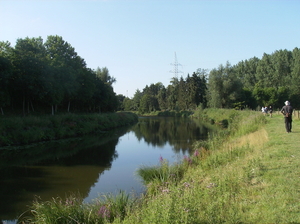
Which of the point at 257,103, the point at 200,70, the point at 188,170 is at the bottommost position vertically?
the point at 188,170

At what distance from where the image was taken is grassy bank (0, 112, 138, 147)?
20.3 meters

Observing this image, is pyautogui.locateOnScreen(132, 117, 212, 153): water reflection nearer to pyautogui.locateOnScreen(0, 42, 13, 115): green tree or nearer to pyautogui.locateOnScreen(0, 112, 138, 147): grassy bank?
pyautogui.locateOnScreen(0, 112, 138, 147): grassy bank

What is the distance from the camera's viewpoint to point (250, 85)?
76.2 meters

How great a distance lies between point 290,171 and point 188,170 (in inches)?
150

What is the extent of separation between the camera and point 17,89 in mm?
25859

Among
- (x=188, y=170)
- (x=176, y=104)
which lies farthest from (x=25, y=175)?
(x=176, y=104)

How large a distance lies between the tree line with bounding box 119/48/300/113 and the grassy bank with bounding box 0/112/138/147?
3564 cm

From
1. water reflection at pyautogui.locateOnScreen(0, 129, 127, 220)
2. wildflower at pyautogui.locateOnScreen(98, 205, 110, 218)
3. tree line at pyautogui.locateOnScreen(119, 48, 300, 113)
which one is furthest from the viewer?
tree line at pyautogui.locateOnScreen(119, 48, 300, 113)

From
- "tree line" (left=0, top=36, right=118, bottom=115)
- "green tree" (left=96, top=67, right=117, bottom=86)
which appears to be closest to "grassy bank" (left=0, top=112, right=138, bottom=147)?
"tree line" (left=0, top=36, right=118, bottom=115)

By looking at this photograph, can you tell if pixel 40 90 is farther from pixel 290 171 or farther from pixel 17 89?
pixel 290 171

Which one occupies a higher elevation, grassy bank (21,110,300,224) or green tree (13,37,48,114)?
green tree (13,37,48,114)

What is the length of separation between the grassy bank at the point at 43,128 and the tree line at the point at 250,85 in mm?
35637

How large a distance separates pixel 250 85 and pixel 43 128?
217 ft

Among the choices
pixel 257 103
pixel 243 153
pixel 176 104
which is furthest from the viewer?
pixel 176 104
